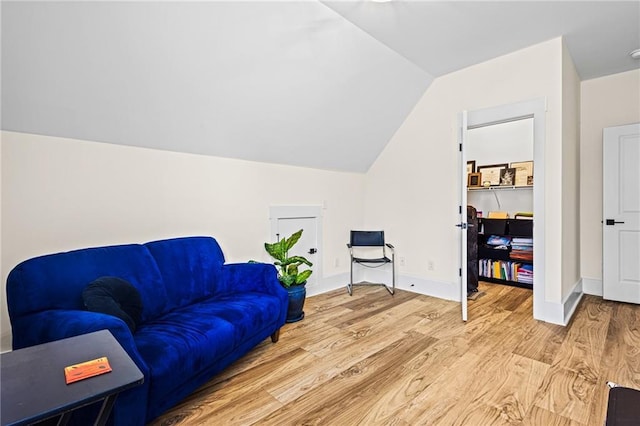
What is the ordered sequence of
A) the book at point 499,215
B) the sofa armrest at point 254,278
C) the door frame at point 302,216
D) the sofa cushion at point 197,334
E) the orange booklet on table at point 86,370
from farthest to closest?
the book at point 499,215 < the door frame at point 302,216 < the sofa armrest at point 254,278 < the sofa cushion at point 197,334 < the orange booklet on table at point 86,370

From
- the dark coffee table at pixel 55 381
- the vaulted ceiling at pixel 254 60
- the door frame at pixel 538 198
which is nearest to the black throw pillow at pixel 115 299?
the dark coffee table at pixel 55 381

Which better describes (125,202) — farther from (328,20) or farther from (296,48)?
(328,20)

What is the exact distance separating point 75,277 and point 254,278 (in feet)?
3.76

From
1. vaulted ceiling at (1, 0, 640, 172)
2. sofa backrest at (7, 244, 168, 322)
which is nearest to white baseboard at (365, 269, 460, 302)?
vaulted ceiling at (1, 0, 640, 172)

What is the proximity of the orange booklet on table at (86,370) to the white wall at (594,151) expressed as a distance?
16.0 feet

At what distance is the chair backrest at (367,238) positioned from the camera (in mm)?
4203

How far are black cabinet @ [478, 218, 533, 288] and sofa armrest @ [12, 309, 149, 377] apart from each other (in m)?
4.47

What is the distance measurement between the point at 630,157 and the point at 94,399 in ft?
16.1

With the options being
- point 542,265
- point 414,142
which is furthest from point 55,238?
point 542,265

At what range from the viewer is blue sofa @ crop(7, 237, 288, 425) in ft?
4.71

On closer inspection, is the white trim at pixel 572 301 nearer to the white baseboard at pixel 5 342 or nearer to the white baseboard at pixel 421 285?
the white baseboard at pixel 421 285

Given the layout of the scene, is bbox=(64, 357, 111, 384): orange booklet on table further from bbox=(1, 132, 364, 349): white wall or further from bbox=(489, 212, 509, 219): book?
bbox=(489, 212, 509, 219): book

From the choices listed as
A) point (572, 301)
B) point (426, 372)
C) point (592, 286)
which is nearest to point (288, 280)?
point (426, 372)

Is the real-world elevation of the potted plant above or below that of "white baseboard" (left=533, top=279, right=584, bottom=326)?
above
